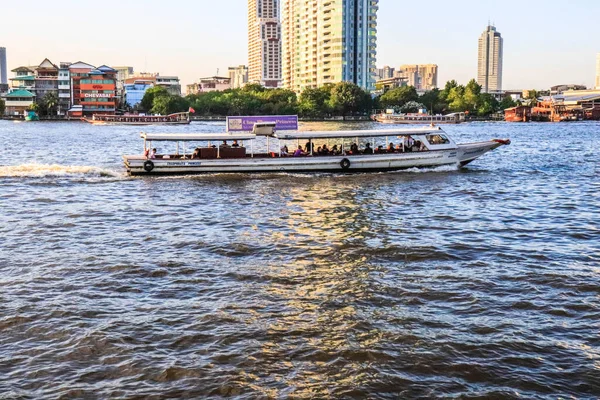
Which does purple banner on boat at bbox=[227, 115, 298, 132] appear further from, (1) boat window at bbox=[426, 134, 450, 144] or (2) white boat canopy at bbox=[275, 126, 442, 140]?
(1) boat window at bbox=[426, 134, 450, 144]

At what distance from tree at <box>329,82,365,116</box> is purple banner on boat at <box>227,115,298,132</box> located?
122 metres

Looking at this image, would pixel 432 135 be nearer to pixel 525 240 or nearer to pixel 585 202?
pixel 585 202

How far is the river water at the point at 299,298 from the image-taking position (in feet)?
31.2

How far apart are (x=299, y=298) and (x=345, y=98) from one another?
14694 cm

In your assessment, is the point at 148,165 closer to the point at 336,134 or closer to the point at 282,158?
the point at 282,158

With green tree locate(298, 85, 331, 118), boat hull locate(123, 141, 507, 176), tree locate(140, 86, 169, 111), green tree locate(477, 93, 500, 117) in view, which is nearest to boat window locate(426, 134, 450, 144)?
boat hull locate(123, 141, 507, 176)

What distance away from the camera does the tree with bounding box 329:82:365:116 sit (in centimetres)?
15688

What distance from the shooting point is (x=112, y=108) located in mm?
149250

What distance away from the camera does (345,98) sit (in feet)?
516

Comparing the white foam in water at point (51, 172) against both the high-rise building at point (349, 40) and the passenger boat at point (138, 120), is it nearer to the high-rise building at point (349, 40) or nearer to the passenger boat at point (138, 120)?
the passenger boat at point (138, 120)

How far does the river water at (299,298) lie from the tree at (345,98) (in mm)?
132568

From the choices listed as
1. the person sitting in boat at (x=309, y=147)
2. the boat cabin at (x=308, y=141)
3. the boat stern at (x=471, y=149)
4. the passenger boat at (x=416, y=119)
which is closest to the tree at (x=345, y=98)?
the passenger boat at (x=416, y=119)

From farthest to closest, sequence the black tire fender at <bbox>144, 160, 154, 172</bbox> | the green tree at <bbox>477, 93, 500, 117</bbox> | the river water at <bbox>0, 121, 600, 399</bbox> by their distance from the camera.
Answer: the green tree at <bbox>477, 93, 500, 117</bbox>, the black tire fender at <bbox>144, 160, 154, 172</bbox>, the river water at <bbox>0, 121, 600, 399</bbox>

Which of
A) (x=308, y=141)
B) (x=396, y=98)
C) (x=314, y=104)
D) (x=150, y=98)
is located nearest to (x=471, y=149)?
(x=308, y=141)
